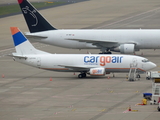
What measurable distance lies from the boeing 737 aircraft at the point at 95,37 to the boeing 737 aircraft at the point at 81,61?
16.4m

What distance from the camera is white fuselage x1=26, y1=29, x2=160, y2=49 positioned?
259ft

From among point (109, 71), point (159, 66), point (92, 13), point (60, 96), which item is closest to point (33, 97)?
point (60, 96)

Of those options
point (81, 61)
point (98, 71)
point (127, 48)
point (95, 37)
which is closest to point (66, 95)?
point (98, 71)

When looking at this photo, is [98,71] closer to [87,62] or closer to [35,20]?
[87,62]

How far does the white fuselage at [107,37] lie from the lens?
79.0 metres

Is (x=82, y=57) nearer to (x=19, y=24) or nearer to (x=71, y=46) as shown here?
(x=71, y=46)

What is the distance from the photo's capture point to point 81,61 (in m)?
63.4

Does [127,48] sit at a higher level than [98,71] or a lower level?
higher

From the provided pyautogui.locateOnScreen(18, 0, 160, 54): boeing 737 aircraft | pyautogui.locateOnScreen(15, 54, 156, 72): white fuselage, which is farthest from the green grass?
pyautogui.locateOnScreen(15, 54, 156, 72): white fuselage

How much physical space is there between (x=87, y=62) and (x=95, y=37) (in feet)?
60.9

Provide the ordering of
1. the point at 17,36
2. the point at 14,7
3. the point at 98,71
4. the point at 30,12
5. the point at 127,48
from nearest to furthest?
the point at 98,71 → the point at 17,36 → the point at 127,48 → the point at 30,12 → the point at 14,7

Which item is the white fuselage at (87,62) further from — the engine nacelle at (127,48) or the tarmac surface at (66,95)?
the engine nacelle at (127,48)

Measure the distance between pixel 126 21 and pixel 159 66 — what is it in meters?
54.3

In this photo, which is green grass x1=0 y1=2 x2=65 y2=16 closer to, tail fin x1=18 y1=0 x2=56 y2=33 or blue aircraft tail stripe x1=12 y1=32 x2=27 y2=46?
tail fin x1=18 y1=0 x2=56 y2=33
